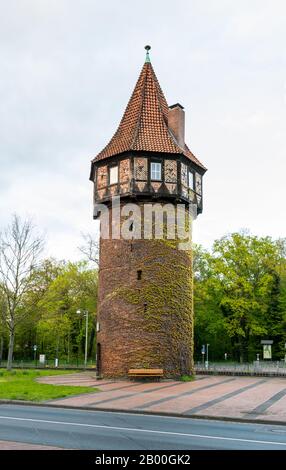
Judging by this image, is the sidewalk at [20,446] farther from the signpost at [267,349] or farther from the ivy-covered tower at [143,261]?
the signpost at [267,349]

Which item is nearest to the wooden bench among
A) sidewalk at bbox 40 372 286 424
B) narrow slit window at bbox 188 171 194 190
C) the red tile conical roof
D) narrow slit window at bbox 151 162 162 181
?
sidewalk at bbox 40 372 286 424

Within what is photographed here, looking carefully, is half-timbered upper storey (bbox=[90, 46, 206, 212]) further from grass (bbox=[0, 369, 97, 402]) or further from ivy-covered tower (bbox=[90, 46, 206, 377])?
grass (bbox=[0, 369, 97, 402])

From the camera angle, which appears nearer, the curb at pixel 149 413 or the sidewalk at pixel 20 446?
the sidewalk at pixel 20 446

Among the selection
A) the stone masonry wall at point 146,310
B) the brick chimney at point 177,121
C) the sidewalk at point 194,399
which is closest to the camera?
the sidewalk at point 194,399

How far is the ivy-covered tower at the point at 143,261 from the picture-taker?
2736 cm

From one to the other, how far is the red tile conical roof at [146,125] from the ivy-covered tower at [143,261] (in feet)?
0.22

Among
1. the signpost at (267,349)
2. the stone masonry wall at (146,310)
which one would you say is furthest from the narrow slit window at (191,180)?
the signpost at (267,349)

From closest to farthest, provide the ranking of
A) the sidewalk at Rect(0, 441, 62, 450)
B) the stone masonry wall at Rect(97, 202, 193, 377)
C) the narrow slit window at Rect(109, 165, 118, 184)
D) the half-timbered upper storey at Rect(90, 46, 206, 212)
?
the sidewalk at Rect(0, 441, 62, 450)
the stone masonry wall at Rect(97, 202, 193, 377)
the half-timbered upper storey at Rect(90, 46, 206, 212)
the narrow slit window at Rect(109, 165, 118, 184)

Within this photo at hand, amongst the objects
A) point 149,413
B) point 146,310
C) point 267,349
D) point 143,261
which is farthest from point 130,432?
point 267,349

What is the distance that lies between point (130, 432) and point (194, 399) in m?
8.04

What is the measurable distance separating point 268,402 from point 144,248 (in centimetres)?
1177

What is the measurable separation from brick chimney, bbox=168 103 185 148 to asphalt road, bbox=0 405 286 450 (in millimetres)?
18991

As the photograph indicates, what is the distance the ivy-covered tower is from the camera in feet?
89.8
